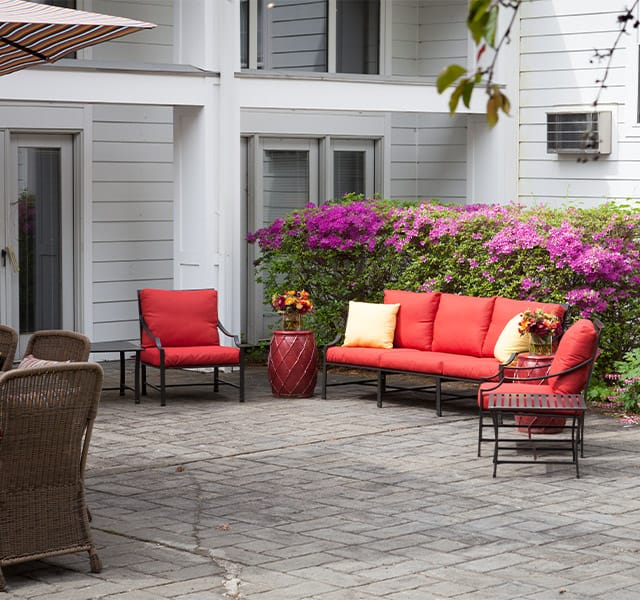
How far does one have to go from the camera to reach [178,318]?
10508mm

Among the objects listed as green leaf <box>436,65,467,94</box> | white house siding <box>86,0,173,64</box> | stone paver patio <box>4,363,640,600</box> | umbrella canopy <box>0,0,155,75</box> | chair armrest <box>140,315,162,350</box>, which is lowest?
stone paver patio <box>4,363,640,600</box>

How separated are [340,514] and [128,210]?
22.7 feet

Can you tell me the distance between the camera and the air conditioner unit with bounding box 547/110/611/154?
12.0 metres

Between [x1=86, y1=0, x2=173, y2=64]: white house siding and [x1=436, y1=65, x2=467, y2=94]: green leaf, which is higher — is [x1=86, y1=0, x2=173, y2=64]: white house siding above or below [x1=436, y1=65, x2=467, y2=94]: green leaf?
above

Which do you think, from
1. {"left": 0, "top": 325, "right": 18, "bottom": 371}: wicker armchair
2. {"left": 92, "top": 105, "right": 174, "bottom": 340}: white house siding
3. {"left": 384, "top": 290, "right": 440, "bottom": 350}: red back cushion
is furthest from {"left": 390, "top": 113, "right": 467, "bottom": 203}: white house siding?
{"left": 0, "top": 325, "right": 18, "bottom": 371}: wicker armchair

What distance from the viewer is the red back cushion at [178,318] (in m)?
10.5

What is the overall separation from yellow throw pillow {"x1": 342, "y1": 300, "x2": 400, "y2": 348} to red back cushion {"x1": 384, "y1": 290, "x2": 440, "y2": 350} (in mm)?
70

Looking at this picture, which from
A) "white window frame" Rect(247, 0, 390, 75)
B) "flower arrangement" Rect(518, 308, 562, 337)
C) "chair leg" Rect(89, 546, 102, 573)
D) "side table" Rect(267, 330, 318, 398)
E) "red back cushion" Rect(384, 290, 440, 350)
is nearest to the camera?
"chair leg" Rect(89, 546, 102, 573)

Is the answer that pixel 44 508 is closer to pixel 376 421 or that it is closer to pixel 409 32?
pixel 376 421

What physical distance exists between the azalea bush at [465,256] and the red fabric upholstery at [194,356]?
1.59 m

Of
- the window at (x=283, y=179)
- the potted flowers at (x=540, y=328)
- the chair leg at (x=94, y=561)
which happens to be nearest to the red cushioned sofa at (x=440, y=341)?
the potted flowers at (x=540, y=328)

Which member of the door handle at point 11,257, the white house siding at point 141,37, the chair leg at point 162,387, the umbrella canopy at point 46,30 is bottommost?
the chair leg at point 162,387

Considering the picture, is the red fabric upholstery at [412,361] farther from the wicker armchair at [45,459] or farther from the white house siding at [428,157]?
the wicker armchair at [45,459]

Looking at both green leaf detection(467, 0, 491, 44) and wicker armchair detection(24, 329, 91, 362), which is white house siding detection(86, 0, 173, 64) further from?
green leaf detection(467, 0, 491, 44)
